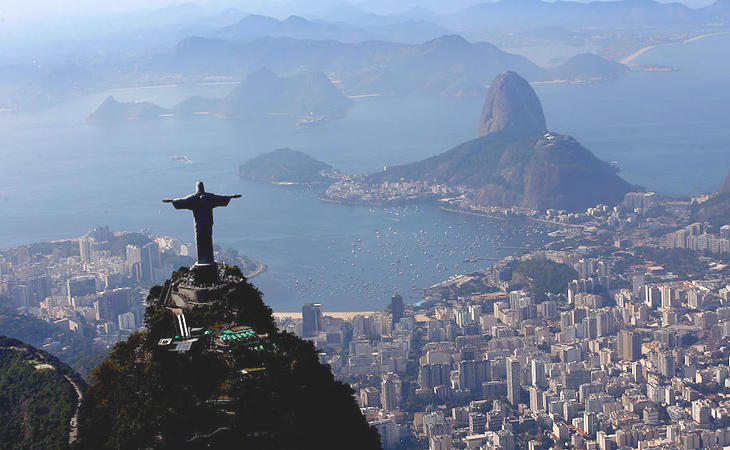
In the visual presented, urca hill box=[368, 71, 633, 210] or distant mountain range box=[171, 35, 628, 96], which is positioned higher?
distant mountain range box=[171, 35, 628, 96]

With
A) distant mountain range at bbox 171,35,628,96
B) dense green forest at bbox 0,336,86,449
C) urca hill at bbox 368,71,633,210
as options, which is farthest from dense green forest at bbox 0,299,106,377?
distant mountain range at bbox 171,35,628,96

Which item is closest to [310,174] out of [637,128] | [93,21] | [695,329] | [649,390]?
[637,128]

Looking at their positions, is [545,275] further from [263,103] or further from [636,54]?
[636,54]

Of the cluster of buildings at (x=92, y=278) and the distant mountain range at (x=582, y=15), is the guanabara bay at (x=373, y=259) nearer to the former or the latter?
the cluster of buildings at (x=92, y=278)

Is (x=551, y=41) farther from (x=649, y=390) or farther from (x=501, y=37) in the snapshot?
(x=649, y=390)

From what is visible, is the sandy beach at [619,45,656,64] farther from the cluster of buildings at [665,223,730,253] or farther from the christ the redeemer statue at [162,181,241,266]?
the christ the redeemer statue at [162,181,241,266]

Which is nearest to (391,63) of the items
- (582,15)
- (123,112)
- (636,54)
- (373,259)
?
(636,54)

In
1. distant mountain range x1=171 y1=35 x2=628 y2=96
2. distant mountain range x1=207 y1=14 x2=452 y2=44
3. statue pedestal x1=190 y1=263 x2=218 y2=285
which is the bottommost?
statue pedestal x1=190 y1=263 x2=218 y2=285
